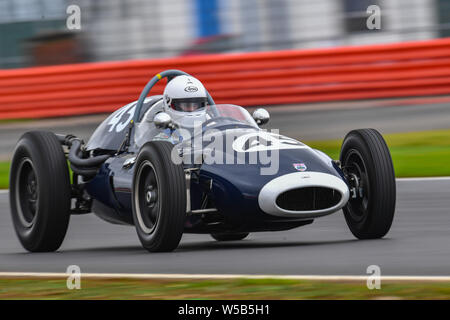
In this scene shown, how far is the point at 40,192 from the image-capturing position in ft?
29.1

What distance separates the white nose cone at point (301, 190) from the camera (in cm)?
758

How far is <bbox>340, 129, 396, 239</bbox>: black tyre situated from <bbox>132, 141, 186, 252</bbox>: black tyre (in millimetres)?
1462

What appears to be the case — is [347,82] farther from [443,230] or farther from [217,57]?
[443,230]

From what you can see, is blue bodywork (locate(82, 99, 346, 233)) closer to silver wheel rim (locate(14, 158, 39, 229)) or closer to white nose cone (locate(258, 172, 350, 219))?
white nose cone (locate(258, 172, 350, 219))

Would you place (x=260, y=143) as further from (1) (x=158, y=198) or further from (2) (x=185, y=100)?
(2) (x=185, y=100)

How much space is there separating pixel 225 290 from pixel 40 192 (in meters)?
3.06

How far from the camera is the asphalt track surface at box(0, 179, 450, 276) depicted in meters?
7.09

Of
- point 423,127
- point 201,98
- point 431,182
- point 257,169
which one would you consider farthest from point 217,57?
point 257,169

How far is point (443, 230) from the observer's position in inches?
351

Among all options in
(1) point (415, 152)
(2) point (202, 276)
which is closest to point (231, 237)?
(2) point (202, 276)

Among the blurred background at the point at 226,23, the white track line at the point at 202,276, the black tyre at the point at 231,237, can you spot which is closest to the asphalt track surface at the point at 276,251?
the black tyre at the point at 231,237

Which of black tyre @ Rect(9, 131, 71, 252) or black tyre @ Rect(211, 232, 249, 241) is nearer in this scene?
black tyre @ Rect(9, 131, 71, 252)

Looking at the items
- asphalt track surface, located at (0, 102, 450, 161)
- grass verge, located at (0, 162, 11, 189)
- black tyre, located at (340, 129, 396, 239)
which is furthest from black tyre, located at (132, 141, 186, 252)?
asphalt track surface, located at (0, 102, 450, 161)

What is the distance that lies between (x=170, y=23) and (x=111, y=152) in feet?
29.7
